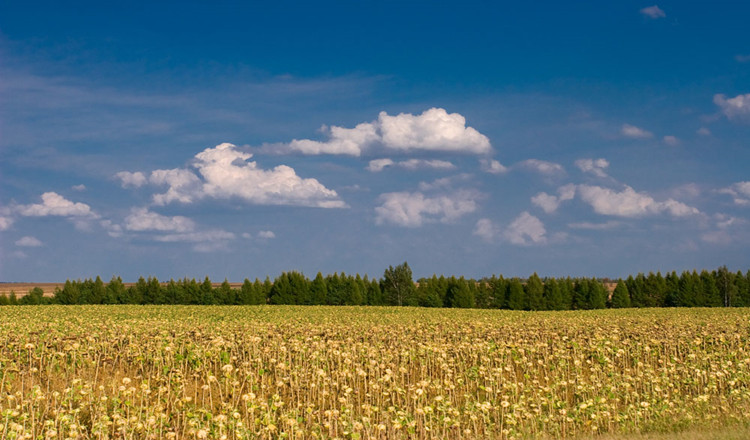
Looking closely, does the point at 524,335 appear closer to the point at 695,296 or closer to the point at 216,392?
the point at 216,392

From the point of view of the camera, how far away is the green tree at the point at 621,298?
55.8 m

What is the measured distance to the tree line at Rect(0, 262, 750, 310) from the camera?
5534 centimetres

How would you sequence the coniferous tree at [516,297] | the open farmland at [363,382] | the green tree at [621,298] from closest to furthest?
the open farmland at [363,382], the coniferous tree at [516,297], the green tree at [621,298]

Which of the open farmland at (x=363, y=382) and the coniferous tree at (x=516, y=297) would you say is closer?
the open farmland at (x=363, y=382)

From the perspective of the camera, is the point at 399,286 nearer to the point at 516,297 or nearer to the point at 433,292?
the point at 433,292

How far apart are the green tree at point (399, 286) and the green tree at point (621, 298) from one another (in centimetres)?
1886

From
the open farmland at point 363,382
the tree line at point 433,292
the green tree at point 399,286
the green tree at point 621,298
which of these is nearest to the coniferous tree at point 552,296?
the tree line at point 433,292

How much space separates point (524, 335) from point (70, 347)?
13.0 meters

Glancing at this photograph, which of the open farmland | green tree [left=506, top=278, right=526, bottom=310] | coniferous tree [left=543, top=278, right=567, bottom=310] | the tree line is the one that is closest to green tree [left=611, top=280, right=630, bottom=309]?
the tree line

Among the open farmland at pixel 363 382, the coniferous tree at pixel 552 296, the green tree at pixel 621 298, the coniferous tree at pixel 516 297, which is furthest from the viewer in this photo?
the green tree at pixel 621 298

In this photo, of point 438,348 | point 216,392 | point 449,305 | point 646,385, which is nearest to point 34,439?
point 216,392

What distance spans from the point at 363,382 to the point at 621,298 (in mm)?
47540

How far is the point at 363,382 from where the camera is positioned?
48.2ft

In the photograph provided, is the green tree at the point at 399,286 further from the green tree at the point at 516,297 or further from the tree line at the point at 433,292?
the green tree at the point at 516,297
